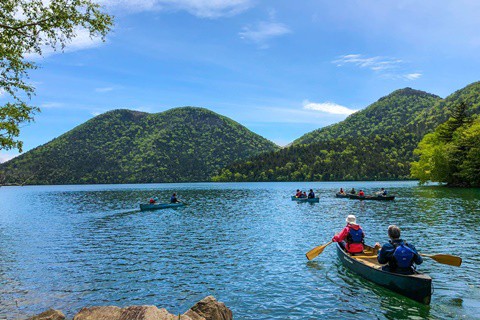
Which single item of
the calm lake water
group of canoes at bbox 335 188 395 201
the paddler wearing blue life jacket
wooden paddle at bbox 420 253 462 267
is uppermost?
the paddler wearing blue life jacket

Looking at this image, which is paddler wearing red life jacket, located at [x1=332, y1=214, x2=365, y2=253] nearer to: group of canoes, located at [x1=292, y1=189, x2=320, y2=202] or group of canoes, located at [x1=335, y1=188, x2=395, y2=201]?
group of canoes, located at [x1=292, y1=189, x2=320, y2=202]

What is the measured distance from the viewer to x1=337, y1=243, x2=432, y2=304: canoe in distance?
14206mm

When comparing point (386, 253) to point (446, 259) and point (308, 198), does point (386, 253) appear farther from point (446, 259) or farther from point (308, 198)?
point (308, 198)

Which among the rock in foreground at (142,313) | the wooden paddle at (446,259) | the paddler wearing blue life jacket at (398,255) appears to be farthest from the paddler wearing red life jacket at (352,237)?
the rock in foreground at (142,313)

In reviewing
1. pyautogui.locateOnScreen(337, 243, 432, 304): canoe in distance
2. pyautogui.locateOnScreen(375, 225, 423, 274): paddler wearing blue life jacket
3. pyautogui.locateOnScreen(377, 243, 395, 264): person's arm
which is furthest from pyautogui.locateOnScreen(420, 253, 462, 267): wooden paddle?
pyautogui.locateOnScreen(377, 243, 395, 264): person's arm

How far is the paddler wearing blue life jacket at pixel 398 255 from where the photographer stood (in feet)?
48.8

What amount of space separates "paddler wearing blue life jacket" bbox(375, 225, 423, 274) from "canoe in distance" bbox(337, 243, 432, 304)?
39cm

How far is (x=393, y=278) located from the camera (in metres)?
15.3

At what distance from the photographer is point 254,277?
19.0 m

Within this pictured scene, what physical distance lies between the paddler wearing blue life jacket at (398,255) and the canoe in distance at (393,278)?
388 millimetres

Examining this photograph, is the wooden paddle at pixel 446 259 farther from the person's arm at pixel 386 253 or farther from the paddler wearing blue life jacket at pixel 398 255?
the person's arm at pixel 386 253

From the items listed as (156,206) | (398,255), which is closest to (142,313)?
(398,255)

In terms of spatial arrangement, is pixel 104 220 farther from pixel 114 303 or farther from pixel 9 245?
pixel 114 303

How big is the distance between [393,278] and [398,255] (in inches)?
45.1
